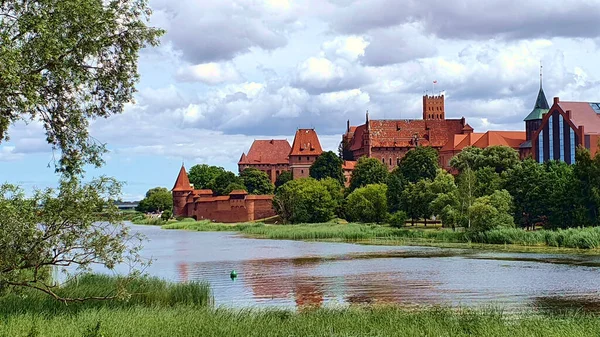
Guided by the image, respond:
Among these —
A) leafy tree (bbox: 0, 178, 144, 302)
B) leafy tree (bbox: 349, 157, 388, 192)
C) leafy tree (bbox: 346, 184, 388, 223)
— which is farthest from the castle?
leafy tree (bbox: 0, 178, 144, 302)

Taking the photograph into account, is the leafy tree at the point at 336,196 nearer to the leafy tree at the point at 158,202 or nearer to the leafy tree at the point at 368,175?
the leafy tree at the point at 368,175

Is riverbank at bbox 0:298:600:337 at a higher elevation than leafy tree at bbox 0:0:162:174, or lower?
lower

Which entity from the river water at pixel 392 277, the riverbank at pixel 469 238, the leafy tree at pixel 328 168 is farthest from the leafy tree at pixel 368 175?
the river water at pixel 392 277

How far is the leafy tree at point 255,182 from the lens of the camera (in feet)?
357

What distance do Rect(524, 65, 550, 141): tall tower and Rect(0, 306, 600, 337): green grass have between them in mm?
88490

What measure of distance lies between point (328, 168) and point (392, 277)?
229 feet

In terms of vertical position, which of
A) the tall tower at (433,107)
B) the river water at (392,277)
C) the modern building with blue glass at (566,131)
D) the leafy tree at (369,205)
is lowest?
the river water at (392,277)

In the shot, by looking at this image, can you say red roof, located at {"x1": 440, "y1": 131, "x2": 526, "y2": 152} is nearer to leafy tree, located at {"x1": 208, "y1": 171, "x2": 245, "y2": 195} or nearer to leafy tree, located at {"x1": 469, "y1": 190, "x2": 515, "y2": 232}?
leafy tree, located at {"x1": 208, "y1": 171, "x2": 245, "y2": 195}

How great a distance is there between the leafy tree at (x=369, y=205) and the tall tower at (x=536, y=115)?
35786 mm

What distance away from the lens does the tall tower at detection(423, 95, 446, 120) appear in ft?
465

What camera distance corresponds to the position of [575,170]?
47156 millimetres

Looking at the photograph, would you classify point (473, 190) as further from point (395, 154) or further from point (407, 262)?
point (395, 154)

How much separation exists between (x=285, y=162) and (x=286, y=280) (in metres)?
97.8

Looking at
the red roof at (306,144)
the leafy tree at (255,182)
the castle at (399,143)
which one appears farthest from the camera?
the red roof at (306,144)
